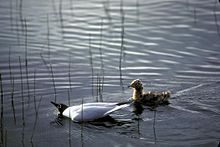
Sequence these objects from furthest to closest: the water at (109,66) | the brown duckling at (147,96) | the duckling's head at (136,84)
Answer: the duckling's head at (136,84) < the brown duckling at (147,96) < the water at (109,66)

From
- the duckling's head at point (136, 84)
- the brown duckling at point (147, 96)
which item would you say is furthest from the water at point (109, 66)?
the duckling's head at point (136, 84)

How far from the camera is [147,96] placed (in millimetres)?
9953

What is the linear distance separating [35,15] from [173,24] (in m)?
3.33

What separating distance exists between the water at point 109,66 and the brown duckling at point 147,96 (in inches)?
6.8

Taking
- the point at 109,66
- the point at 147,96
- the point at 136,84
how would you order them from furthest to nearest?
the point at 109,66, the point at 136,84, the point at 147,96

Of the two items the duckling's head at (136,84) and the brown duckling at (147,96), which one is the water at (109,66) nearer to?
the brown duckling at (147,96)

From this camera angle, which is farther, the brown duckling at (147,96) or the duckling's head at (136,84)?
the duckling's head at (136,84)

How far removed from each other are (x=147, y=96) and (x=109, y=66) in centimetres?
171

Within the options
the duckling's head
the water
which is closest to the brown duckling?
the duckling's head

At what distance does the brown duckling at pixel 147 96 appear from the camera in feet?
31.8

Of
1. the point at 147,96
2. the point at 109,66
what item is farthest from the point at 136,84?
the point at 109,66

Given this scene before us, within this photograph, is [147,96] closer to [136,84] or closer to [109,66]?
[136,84]

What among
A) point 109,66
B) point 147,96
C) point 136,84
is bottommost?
point 147,96

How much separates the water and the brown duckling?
0.17 meters
